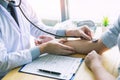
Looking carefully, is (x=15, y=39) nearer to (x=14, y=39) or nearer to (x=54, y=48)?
(x=14, y=39)

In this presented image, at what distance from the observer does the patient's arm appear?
4.30 feet

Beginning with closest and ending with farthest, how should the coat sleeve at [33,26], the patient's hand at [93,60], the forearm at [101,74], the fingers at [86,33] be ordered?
the forearm at [101,74]
the patient's hand at [93,60]
the fingers at [86,33]
the coat sleeve at [33,26]

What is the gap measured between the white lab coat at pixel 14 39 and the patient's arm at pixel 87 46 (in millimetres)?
242

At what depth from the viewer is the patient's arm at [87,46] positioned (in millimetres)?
1312

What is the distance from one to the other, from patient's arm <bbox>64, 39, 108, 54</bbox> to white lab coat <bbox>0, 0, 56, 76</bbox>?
24 centimetres

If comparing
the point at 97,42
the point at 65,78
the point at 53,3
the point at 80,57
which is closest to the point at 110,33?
the point at 97,42

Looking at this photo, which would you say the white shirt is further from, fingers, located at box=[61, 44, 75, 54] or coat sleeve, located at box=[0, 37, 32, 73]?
fingers, located at box=[61, 44, 75, 54]

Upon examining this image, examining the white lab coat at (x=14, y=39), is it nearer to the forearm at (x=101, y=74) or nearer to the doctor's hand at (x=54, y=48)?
the doctor's hand at (x=54, y=48)

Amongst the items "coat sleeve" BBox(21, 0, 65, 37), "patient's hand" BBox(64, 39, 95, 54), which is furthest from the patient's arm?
"coat sleeve" BBox(21, 0, 65, 37)

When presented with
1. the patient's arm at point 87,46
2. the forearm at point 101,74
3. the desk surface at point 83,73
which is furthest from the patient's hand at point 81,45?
the forearm at point 101,74

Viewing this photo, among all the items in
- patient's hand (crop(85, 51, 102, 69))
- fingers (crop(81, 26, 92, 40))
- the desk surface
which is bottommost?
the desk surface

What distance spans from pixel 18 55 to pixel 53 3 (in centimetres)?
98

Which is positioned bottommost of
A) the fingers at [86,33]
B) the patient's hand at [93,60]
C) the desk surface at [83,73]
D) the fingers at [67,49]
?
the desk surface at [83,73]

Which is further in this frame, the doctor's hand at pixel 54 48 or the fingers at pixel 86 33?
the fingers at pixel 86 33
